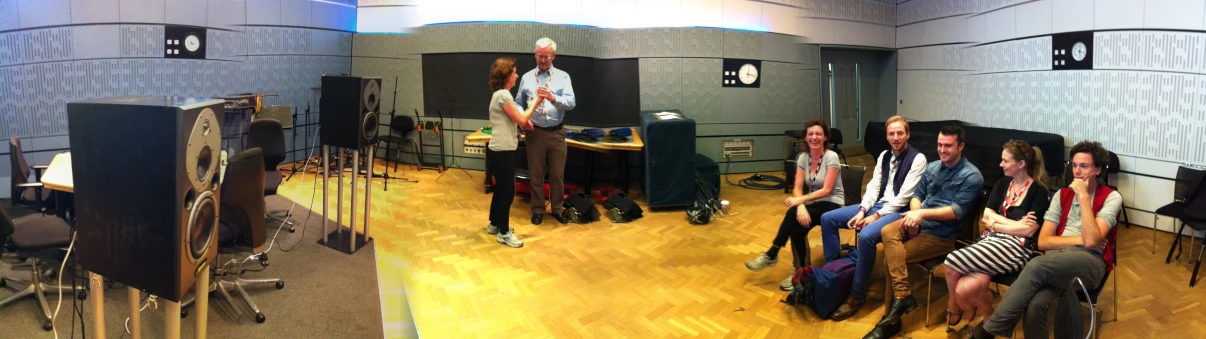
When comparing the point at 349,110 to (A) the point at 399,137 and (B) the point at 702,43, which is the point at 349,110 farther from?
(B) the point at 702,43

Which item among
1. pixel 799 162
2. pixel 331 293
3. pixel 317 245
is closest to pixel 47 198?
pixel 317 245

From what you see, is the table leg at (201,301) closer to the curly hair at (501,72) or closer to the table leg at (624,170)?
the curly hair at (501,72)

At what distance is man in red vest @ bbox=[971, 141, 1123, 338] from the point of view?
104 inches

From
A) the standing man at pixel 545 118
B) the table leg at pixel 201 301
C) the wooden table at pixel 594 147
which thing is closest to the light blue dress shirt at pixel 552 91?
the standing man at pixel 545 118

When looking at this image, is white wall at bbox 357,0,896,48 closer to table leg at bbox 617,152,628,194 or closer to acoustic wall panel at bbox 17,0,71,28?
table leg at bbox 617,152,628,194

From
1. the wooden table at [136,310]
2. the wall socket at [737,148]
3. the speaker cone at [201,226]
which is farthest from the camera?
the wall socket at [737,148]

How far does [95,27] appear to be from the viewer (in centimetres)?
269

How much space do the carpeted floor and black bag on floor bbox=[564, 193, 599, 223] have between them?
5.59 feet

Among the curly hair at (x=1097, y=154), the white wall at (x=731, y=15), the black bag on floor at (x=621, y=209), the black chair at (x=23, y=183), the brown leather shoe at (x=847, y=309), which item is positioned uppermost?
the white wall at (x=731, y=15)

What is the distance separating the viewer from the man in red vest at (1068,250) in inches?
104

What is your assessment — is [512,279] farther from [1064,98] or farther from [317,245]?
[1064,98]

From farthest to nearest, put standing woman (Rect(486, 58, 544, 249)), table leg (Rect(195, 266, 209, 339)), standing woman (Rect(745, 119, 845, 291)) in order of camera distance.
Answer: standing woman (Rect(486, 58, 544, 249))
standing woman (Rect(745, 119, 845, 291))
table leg (Rect(195, 266, 209, 339))

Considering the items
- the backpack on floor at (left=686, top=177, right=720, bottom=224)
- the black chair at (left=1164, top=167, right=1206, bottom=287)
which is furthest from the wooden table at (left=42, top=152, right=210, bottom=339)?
the black chair at (left=1164, top=167, right=1206, bottom=287)

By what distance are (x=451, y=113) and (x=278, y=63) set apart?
1.97 metres
